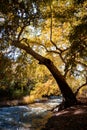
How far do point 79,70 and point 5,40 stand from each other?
9.13 meters

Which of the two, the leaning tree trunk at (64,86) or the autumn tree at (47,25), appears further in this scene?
the leaning tree trunk at (64,86)

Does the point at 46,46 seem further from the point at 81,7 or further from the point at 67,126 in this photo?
the point at 67,126

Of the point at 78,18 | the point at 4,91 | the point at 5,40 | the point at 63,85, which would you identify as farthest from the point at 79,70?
the point at 4,91

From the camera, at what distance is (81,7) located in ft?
67.0

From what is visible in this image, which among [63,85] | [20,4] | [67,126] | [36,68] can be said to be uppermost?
[20,4]

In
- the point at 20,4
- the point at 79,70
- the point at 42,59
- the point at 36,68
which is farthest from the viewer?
the point at 36,68

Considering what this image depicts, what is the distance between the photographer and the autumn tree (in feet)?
57.3

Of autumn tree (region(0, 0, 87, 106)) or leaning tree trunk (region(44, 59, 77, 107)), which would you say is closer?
autumn tree (region(0, 0, 87, 106))

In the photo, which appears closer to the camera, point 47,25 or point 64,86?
point 64,86

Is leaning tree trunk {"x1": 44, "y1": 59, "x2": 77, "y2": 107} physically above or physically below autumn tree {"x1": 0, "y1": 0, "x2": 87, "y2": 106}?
below

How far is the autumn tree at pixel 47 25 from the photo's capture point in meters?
17.5

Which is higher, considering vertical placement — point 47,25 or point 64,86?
point 47,25

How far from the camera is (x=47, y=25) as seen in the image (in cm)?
2364

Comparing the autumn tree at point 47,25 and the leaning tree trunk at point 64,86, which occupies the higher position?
the autumn tree at point 47,25
